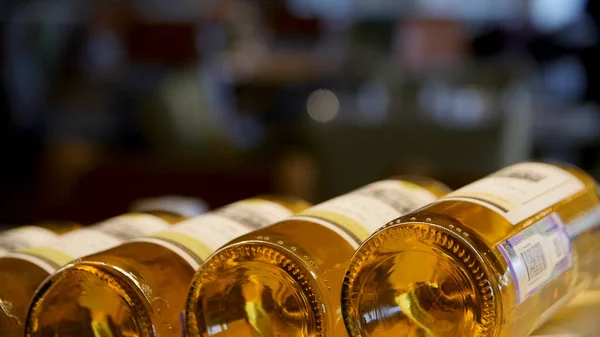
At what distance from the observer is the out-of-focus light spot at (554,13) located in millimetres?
4988

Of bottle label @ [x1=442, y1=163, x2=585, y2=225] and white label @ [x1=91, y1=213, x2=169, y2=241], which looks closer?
bottle label @ [x1=442, y1=163, x2=585, y2=225]

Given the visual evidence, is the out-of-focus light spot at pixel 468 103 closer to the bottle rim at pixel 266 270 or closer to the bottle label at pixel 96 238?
the bottle label at pixel 96 238

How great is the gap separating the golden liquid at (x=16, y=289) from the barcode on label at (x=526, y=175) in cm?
32

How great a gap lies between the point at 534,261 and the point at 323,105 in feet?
12.4

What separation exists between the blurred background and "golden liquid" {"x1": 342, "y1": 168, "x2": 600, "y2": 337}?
6.47ft

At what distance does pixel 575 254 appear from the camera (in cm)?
58

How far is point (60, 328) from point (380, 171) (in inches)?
81.9

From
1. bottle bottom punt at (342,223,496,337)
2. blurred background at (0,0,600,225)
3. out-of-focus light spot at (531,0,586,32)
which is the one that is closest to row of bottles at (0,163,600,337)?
bottle bottom punt at (342,223,496,337)

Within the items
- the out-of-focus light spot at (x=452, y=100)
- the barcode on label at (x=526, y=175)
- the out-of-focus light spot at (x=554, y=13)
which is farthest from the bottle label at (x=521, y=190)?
the out-of-focus light spot at (x=554, y=13)

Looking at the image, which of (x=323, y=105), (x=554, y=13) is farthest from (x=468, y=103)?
(x=554, y=13)

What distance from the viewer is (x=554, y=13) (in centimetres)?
531

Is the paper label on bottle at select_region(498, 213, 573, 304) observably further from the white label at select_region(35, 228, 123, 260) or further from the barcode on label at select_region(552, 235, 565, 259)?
the white label at select_region(35, 228, 123, 260)

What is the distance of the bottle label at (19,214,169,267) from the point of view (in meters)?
0.62

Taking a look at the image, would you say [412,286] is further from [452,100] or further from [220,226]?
[452,100]
